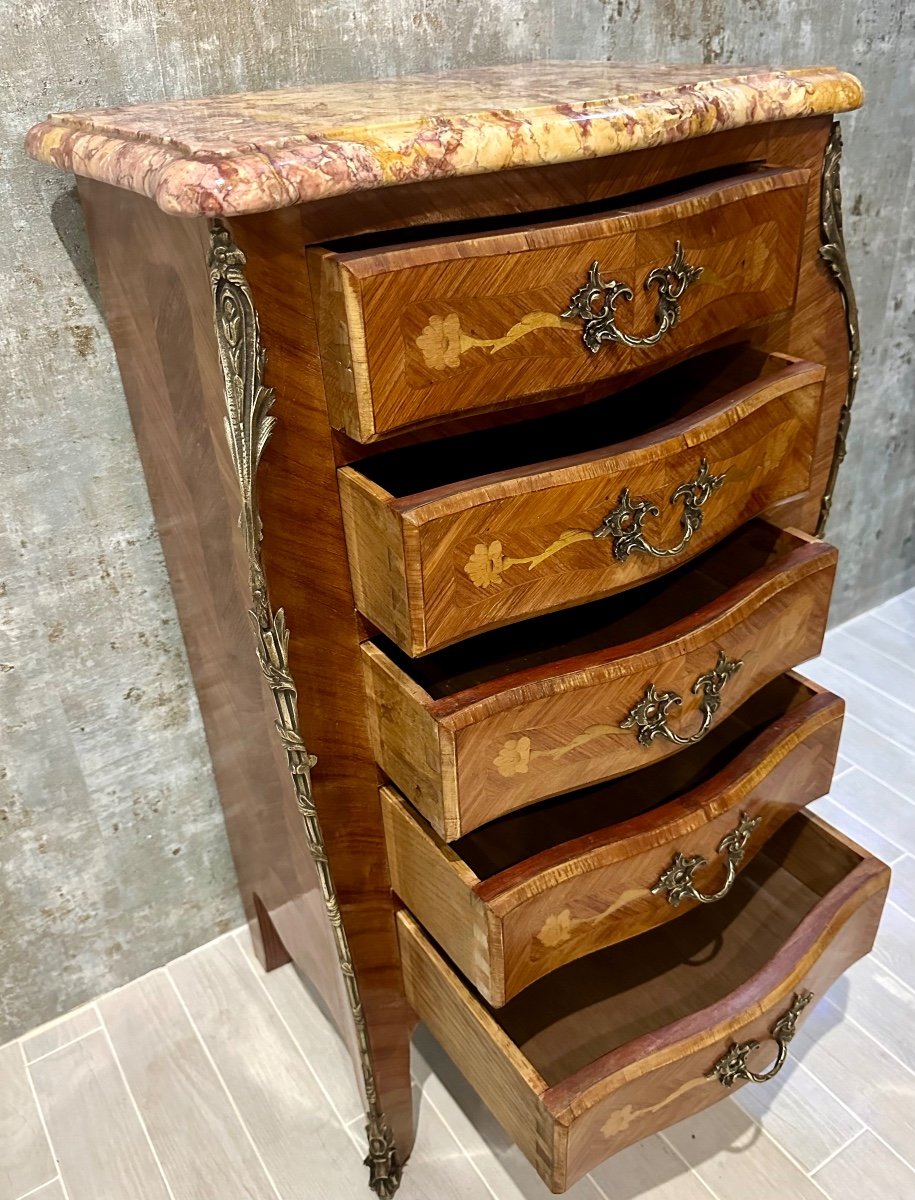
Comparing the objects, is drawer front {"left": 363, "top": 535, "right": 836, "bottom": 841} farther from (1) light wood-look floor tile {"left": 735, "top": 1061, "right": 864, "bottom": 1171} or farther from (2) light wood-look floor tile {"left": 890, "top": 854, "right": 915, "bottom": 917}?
(2) light wood-look floor tile {"left": 890, "top": 854, "right": 915, "bottom": 917}

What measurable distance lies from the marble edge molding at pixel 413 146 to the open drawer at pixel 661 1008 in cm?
62

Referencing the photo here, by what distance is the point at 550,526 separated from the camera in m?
0.68

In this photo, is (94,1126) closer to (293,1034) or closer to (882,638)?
(293,1034)

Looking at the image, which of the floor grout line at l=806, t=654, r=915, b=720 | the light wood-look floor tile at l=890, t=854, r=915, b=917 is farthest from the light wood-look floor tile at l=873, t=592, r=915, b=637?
the light wood-look floor tile at l=890, t=854, r=915, b=917

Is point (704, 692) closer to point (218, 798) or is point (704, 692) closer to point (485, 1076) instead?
point (485, 1076)

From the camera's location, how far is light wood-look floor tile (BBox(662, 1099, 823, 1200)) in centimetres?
102

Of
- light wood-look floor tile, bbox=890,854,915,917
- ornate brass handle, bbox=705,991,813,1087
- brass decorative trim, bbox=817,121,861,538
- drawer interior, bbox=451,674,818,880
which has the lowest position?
light wood-look floor tile, bbox=890,854,915,917

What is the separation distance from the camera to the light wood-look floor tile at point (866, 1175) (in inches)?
39.8

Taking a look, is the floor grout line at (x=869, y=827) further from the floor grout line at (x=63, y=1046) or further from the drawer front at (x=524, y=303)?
the floor grout line at (x=63, y=1046)

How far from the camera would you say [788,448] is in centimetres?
83

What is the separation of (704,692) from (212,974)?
0.82 m

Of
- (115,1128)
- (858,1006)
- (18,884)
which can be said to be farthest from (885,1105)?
(18,884)

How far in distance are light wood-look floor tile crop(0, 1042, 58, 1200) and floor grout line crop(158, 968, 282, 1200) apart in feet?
0.62

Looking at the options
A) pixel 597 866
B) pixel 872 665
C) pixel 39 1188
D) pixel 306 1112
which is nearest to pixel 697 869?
pixel 597 866
